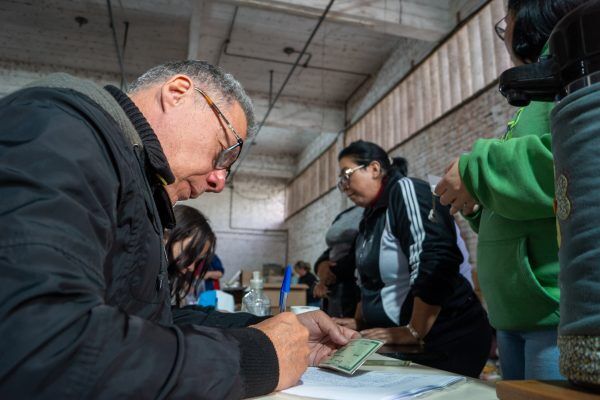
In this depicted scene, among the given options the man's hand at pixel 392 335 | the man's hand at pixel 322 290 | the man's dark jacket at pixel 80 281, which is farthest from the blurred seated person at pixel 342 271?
the man's dark jacket at pixel 80 281

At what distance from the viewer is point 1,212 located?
1.62 feet

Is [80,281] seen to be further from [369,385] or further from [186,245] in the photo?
[186,245]

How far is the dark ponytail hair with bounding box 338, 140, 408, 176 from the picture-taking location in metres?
2.52

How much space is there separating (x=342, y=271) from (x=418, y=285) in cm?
127

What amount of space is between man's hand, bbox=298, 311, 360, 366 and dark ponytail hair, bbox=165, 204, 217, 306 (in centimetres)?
101

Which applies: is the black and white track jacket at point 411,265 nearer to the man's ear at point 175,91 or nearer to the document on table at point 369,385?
the document on table at point 369,385

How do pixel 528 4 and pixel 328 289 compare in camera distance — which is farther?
pixel 328 289

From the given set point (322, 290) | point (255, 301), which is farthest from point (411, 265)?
point (322, 290)

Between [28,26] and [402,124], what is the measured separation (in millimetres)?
6564

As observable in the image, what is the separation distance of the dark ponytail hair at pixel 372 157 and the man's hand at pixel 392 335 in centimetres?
99

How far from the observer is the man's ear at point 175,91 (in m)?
1.03

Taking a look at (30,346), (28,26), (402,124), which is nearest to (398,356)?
(30,346)

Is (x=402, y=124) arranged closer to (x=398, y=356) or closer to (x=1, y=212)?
(x=398, y=356)

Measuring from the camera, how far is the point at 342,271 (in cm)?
308
